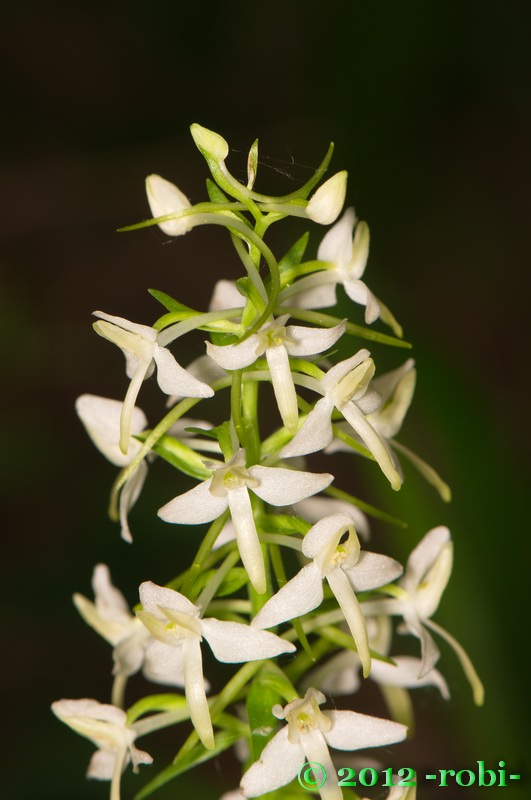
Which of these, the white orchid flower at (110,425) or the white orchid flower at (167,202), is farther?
the white orchid flower at (110,425)

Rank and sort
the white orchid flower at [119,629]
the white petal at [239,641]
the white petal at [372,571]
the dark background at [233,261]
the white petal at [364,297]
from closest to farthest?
the white petal at [239,641], the white petal at [372,571], the white petal at [364,297], the white orchid flower at [119,629], the dark background at [233,261]

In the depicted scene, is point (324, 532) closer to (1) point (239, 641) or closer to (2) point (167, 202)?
(1) point (239, 641)

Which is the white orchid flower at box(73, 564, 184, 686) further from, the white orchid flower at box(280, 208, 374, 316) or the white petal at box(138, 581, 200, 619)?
the white orchid flower at box(280, 208, 374, 316)

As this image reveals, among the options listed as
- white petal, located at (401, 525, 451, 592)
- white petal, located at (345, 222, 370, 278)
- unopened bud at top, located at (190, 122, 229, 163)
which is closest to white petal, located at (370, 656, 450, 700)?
white petal, located at (401, 525, 451, 592)

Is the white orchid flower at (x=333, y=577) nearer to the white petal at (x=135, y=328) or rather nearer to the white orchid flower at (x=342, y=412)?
the white orchid flower at (x=342, y=412)

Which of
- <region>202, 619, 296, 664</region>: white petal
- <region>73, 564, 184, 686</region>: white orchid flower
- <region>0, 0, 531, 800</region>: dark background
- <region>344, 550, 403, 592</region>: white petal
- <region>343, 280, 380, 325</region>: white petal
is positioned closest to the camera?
<region>202, 619, 296, 664</region>: white petal

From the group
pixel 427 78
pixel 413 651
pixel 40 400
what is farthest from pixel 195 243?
pixel 413 651

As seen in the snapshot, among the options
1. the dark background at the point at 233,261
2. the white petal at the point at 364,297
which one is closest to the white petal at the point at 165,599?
the white petal at the point at 364,297

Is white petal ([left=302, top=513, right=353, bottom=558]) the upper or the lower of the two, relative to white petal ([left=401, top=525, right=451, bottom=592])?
upper
